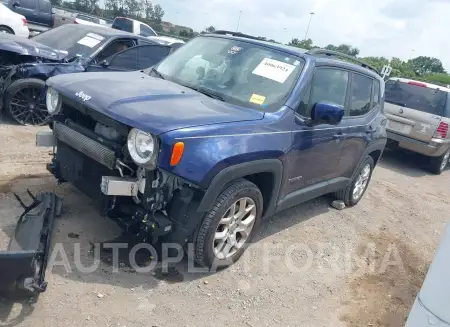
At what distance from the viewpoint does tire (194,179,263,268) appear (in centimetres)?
355

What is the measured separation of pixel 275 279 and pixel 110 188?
5.61 feet

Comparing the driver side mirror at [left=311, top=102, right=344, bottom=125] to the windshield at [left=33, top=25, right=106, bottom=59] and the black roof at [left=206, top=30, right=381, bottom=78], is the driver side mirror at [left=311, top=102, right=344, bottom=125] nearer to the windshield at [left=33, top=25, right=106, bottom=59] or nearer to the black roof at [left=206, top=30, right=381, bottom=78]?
the black roof at [left=206, top=30, right=381, bottom=78]

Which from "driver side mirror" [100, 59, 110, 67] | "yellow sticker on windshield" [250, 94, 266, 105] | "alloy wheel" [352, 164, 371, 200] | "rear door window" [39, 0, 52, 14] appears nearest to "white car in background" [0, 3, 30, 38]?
"driver side mirror" [100, 59, 110, 67]

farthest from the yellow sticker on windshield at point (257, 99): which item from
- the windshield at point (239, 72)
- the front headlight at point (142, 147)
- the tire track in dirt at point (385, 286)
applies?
the tire track in dirt at point (385, 286)

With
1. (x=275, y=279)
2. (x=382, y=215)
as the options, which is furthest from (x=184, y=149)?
(x=382, y=215)

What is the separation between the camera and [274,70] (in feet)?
14.1

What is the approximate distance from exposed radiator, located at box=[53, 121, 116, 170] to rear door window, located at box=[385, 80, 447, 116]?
24.4ft

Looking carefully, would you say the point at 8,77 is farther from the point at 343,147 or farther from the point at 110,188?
the point at 343,147

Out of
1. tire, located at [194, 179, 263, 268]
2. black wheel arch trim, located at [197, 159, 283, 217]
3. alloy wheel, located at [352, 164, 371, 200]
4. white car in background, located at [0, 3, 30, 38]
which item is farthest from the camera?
white car in background, located at [0, 3, 30, 38]

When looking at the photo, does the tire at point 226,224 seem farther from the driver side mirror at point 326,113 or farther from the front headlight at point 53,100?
the front headlight at point 53,100

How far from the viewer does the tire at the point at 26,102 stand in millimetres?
6293

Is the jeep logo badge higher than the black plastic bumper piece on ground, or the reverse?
the jeep logo badge

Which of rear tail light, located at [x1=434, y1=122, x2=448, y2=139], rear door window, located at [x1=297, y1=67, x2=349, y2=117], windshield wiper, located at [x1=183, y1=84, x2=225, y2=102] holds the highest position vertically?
rear door window, located at [x1=297, y1=67, x2=349, y2=117]

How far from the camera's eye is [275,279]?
4.06 meters
